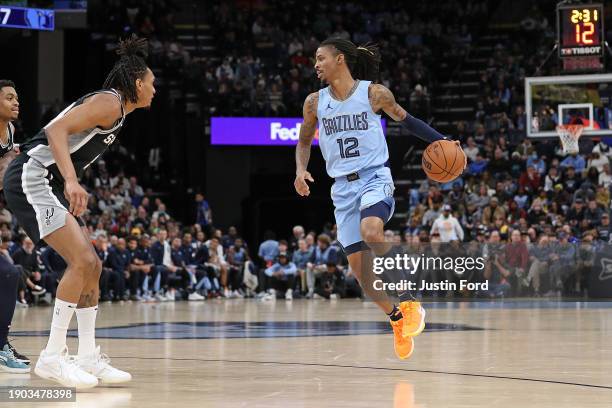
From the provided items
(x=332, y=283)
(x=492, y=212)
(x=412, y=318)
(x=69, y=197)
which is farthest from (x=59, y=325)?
(x=492, y=212)

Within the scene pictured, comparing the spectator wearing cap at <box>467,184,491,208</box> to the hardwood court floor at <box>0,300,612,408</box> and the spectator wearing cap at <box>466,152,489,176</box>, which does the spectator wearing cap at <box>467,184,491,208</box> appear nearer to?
the spectator wearing cap at <box>466,152,489,176</box>

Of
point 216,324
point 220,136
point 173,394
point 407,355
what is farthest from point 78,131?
point 220,136

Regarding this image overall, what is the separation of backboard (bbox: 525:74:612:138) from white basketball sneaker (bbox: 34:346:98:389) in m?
15.4

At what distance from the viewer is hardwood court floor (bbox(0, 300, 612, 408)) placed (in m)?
5.64

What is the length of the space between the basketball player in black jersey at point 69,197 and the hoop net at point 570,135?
48.8ft

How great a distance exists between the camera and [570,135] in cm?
2033

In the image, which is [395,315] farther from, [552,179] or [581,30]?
[552,179]

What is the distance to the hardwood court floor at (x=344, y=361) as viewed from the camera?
5645 millimetres

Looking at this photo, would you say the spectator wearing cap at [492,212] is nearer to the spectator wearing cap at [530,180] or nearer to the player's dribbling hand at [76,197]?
the spectator wearing cap at [530,180]

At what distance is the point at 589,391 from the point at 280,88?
20.5 m

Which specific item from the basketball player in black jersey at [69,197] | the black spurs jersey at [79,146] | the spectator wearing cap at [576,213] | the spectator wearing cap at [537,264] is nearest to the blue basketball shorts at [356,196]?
the basketball player in black jersey at [69,197]

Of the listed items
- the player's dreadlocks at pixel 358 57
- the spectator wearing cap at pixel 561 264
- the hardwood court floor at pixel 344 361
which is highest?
the player's dreadlocks at pixel 358 57

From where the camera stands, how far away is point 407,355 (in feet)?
24.1

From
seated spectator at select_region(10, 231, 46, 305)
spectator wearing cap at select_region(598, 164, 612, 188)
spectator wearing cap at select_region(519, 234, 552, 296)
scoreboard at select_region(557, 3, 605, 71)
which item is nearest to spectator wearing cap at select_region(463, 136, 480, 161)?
spectator wearing cap at select_region(598, 164, 612, 188)
